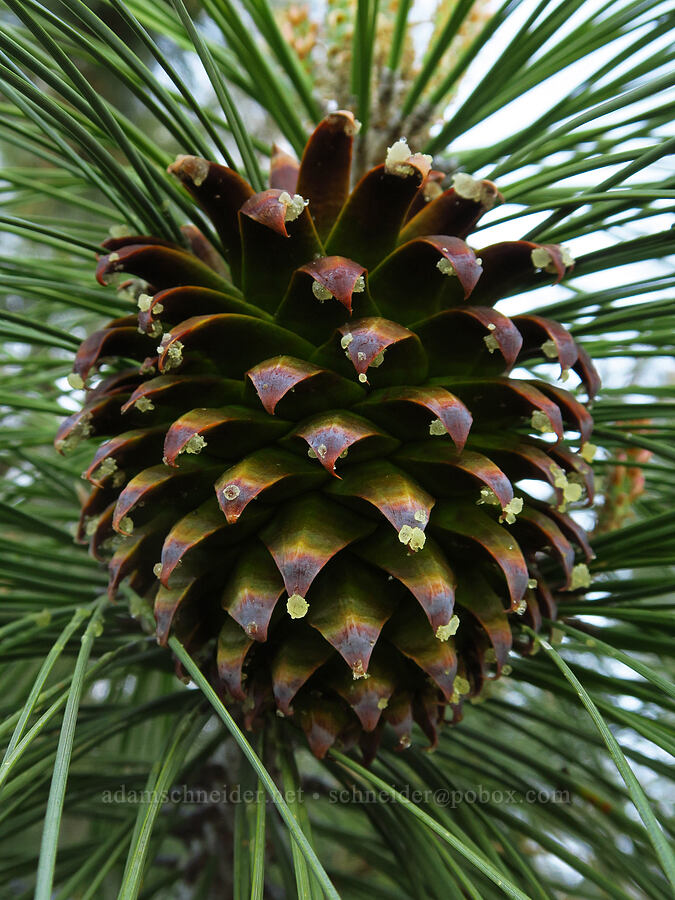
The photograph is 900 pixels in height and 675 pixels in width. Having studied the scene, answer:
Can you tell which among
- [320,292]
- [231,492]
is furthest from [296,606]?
[320,292]

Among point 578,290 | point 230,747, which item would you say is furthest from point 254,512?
point 578,290

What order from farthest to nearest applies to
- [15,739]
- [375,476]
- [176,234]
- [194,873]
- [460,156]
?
[460,156] < [194,873] < [176,234] < [375,476] < [15,739]

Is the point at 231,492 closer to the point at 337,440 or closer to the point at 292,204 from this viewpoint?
the point at 337,440

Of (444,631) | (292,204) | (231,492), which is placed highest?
(292,204)

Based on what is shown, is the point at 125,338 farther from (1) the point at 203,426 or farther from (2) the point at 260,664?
(2) the point at 260,664

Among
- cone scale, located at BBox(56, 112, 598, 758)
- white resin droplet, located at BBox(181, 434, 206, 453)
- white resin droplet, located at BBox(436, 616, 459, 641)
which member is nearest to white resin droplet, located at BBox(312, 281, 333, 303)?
cone scale, located at BBox(56, 112, 598, 758)

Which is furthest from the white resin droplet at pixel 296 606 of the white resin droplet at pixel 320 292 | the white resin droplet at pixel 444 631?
the white resin droplet at pixel 320 292

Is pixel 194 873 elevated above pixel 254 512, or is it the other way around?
pixel 254 512

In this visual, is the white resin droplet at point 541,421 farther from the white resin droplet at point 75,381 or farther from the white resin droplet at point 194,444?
the white resin droplet at point 75,381
